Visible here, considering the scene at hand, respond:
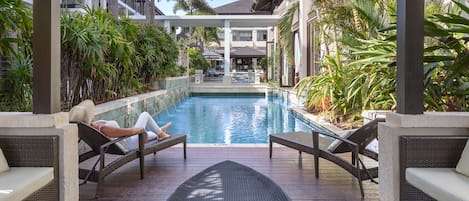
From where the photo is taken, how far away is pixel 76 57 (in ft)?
21.9

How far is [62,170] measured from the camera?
8.78ft

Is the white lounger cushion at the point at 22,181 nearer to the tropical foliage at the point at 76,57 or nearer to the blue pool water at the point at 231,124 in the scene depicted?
the tropical foliage at the point at 76,57

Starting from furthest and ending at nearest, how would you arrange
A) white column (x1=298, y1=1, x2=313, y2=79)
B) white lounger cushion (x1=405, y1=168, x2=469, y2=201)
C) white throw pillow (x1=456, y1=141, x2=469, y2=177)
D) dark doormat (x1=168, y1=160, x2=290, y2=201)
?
white column (x1=298, y1=1, x2=313, y2=79)
dark doormat (x1=168, y1=160, x2=290, y2=201)
white throw pillow (x1=456, y1=141, x2=469, y2=177)
white lounger cushion (x1=405, y1=168, x2=469, y2=201)

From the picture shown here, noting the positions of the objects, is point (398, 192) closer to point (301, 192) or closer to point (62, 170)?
point (301, 192)

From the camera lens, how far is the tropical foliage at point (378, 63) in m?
3.43

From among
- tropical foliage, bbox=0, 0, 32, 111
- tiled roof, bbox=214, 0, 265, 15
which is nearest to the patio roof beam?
tropical foliage, bbox=0, 0, 32, 111

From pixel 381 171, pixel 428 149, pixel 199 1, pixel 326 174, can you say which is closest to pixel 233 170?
pixel 326 174

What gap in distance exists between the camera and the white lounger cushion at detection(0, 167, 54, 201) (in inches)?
82.8

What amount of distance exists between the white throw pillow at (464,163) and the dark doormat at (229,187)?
1134 millimetres

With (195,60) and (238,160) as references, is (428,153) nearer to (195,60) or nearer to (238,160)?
(238,160)

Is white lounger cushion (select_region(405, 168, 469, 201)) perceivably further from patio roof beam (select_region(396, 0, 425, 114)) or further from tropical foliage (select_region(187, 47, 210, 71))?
tropical foliage (select_region(187, 47, 210, 71))

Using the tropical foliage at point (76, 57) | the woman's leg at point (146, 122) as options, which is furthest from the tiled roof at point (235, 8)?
the woman's leg at point (146, 122)

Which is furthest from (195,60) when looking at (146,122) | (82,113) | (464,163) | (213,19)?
(464,163)

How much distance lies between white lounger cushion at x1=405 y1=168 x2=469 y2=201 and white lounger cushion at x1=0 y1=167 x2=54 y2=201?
2260 millimetres
